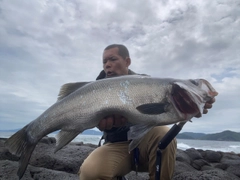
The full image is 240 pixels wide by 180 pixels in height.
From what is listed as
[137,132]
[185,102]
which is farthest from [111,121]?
[185,102]

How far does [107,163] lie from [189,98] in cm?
173

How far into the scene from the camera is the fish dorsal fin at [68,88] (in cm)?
377

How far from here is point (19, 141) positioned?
3.53 meters

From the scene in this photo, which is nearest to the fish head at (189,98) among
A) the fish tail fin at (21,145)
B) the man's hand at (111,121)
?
the man's hand at (111,121)

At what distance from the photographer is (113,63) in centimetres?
501

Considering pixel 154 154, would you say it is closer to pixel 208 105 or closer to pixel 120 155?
pixel 120 155

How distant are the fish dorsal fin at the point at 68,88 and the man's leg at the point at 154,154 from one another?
5.04 feet

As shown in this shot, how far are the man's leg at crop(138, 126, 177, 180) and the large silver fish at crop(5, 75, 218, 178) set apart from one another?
625 millimetres

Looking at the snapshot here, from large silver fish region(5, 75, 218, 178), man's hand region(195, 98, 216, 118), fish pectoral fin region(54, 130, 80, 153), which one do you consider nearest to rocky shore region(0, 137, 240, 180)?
large silver fish region(5, 75, 218, 178)

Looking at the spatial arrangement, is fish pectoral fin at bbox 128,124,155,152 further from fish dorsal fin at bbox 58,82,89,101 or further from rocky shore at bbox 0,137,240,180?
rocky shore at bbox 0,137,240,180

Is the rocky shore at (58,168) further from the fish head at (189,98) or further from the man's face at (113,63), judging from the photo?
the man's face at (113,63)

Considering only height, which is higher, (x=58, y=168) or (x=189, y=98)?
(x=189, y=98)

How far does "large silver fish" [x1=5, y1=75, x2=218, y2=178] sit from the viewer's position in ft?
10.4

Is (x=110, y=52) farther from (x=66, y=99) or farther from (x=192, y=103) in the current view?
(x=192, y=103)
